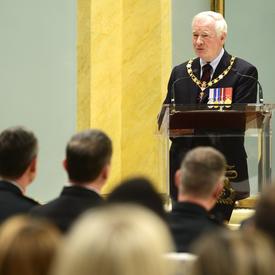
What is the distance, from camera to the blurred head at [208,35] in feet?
23.4

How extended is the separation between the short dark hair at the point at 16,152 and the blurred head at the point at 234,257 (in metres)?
2.41

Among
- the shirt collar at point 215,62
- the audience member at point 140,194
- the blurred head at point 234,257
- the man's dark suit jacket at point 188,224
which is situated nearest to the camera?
the blurred head at point 234,257

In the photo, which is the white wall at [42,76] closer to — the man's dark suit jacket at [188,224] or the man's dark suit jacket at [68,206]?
the man's dark suit jacket at [68,206]

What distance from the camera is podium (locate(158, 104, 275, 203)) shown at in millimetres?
6039

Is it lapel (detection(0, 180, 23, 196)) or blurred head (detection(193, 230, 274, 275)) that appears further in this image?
lapel (detection(0, 180, 23, 196))

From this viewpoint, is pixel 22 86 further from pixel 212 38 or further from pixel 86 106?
pixel 212 38

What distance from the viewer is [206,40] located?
7.19 meters

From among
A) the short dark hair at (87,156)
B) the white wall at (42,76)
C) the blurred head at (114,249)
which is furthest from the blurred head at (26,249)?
the white wall at (42,76)

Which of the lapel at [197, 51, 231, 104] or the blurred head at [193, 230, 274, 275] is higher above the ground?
the lapel at [197, 51, 231, 104]

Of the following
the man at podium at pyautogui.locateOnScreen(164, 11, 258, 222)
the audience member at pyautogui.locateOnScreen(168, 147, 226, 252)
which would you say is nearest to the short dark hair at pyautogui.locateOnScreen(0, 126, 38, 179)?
the audience member at pyautogui.locateOnScreen(168, 147, 226, 252)

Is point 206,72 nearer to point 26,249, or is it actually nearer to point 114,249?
point 26,249

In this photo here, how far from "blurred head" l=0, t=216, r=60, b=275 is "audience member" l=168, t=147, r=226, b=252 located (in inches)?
45.1

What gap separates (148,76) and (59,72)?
82 cm

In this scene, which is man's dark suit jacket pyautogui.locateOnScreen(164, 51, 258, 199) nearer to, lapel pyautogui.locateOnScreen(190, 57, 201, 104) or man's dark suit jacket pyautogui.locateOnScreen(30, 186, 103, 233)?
lapel pyautogui.locateOnScreen(190, 57, 201, 104)
